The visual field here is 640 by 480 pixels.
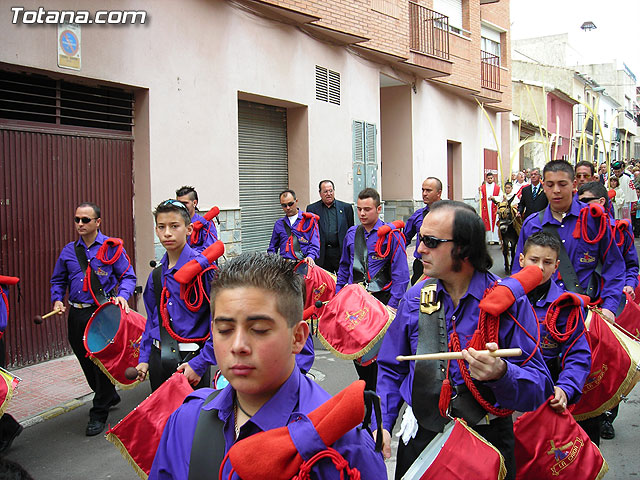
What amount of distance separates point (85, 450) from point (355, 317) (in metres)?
2.51

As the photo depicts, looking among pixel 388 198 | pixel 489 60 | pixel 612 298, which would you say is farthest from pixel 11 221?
pixel 489 60

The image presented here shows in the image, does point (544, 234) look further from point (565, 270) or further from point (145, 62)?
point (145, 62)

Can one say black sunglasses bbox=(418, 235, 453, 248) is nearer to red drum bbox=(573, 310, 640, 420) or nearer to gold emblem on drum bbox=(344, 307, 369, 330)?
red drum bbox=(573, 310, 640, 420)

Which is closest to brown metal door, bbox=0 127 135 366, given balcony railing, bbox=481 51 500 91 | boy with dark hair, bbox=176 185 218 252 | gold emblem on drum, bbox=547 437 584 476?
boy with dark hair, bbox=176 185 218 252

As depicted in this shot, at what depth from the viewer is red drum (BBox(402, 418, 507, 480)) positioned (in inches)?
95.8

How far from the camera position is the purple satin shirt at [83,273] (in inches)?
228

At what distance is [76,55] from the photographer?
7.63 meters

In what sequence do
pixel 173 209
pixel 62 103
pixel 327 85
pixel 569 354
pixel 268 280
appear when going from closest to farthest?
pixel 268 280 < pixel 569 354 < pixel 173 209 < pixel 62 103 < pixel 327 85

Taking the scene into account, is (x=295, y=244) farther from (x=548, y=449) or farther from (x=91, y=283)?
(x=548, y=449)

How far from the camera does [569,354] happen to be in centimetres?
354

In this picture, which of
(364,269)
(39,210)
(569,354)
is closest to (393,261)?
(364,269)

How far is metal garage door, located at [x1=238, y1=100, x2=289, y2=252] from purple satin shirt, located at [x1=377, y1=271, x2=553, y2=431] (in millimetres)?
8462

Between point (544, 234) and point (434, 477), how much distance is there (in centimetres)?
239

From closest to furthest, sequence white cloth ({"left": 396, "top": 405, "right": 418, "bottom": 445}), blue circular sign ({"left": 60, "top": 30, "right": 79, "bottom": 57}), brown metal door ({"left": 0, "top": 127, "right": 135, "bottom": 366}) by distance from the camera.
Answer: white cloth ({"left": 396, "top": 405, "right": 418, "bottom": 445})
brown metal door ({"left": 0, "top": 127, "right": 135, "bottom": 366})
blue circular sign ({"left": 60, "top": 30, "right": 79, "bottom": 57})
